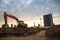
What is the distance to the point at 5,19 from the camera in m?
32.6

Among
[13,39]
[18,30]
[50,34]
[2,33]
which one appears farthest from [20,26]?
[50,34]

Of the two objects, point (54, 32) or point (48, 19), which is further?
point (48, 19)

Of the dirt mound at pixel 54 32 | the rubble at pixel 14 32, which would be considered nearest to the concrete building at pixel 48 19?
the rubble at pixel 14 32

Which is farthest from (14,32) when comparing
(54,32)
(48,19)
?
(48,19)

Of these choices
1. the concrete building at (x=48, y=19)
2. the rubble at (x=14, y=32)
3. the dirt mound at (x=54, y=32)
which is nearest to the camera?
the dirt mound at (x=54, y=32)

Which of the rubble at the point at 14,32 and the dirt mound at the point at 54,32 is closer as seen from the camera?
the dirt mound at the point at 54,32

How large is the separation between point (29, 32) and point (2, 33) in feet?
19.6

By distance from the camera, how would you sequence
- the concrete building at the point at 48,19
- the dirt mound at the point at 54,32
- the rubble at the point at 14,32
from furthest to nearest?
the concrete building at the point at 48,19, the rubble at the point at 14,32, the dirt mound at the point at 54,32

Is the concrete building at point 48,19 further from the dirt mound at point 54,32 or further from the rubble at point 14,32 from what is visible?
the dirt mound at point 54,32

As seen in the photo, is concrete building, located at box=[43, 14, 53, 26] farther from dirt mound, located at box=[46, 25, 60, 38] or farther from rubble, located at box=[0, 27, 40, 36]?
dirt mound, located at box=[46, 25, 60, 38]

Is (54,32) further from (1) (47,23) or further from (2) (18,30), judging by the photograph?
(1) (47,23)

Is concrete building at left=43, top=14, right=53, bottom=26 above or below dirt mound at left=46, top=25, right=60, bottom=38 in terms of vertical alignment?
above

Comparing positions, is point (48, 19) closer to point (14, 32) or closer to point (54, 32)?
point (14, 32)

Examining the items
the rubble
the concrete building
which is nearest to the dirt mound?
the rubble
